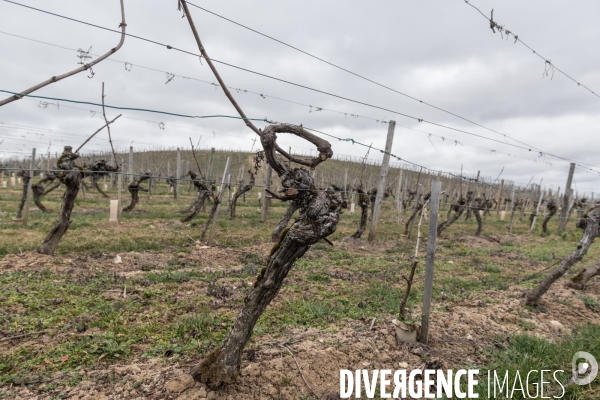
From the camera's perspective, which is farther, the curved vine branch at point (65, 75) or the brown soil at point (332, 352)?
the brown soil at point (332, 352)

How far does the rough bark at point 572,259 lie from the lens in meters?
5.29

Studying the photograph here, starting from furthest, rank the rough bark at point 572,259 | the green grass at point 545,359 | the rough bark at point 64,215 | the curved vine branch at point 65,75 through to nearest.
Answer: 1. the rough bark at point 64,215
2. the rough bark at point 572,259
3. the green grass at point 545,359
4. the curved vine branch at point 65,75

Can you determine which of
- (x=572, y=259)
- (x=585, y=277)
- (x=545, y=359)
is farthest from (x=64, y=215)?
(x=585, y=277)

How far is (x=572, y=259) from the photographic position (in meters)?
5.32

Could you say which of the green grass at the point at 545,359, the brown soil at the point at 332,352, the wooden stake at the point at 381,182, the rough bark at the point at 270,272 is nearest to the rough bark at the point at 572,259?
the brown soil at the point at 332,352

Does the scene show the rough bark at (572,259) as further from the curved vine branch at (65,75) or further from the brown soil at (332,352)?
the curved vine branch at (65,75)

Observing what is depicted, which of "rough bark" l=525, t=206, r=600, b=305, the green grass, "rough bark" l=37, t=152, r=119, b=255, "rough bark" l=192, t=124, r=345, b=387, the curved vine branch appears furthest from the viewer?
"rough bark" l=37, t=152, r=119, b=255

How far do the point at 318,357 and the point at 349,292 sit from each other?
91.5 inches

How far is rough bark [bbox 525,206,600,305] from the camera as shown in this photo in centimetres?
529

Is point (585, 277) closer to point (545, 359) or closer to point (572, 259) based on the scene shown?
point (572, 259)

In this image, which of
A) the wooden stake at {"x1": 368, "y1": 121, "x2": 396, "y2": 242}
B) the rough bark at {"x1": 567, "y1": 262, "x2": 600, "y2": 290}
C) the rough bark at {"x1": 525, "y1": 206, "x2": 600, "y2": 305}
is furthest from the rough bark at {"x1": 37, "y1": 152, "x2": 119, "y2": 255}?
the rough bark at {"x1": 567, "y1": 262, "x2": 600, "y2": 290}

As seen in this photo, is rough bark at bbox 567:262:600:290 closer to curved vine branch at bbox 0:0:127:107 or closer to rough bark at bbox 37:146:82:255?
curved vine branch at bbox 0:0:127:107

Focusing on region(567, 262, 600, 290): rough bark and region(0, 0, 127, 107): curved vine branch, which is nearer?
region(0, 0, 127, 107): curved vine branch

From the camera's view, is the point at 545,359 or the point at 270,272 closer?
the point at 270,272
